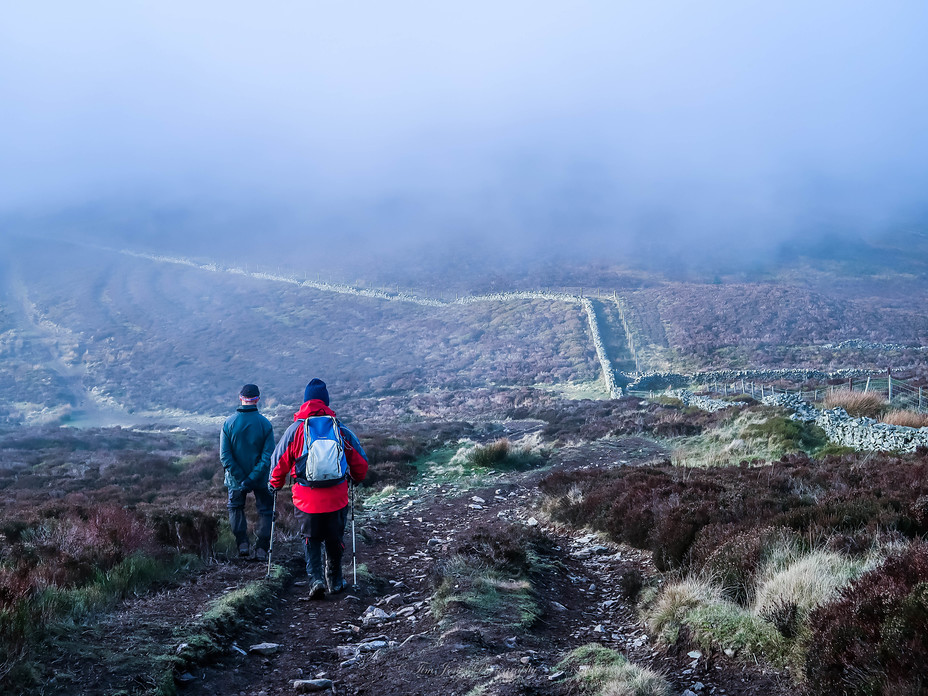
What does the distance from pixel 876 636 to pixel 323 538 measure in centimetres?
492

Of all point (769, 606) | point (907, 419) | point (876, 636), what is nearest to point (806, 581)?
point (769, 606)

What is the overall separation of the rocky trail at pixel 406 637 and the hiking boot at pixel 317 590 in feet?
0.26

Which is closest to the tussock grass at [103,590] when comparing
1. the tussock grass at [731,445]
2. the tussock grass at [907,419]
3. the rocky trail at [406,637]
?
the rocky trail at [406,637]

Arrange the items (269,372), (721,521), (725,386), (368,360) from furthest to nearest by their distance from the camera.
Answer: (368,360) → (269,372) → (725,386) → (721,521)

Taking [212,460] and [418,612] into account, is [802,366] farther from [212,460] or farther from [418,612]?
[418,612]

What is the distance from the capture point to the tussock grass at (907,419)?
14.5 metres

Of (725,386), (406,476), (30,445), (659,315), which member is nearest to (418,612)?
(406,476)

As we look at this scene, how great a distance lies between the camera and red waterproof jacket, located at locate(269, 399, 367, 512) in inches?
256

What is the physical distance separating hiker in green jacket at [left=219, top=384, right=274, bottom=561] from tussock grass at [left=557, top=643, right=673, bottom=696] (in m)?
4.70

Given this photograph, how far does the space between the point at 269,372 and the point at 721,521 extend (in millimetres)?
52167

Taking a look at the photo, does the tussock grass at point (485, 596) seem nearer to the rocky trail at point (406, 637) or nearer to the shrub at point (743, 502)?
the rocky trail at point (406, 637)

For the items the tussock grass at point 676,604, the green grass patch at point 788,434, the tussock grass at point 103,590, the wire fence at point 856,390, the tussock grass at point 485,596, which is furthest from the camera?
the wire fence at point 856,390

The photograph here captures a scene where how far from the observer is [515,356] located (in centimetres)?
5594

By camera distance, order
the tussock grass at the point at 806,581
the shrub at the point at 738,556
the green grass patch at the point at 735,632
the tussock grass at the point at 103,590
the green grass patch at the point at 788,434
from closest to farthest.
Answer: the green grass patch at the point at 735,632 → the tussock grass at the point at 806,581 → the tussock grass at the point at 103,590 → the shrub at the point at 738,556 → the green grass patch at the point at 788,434
